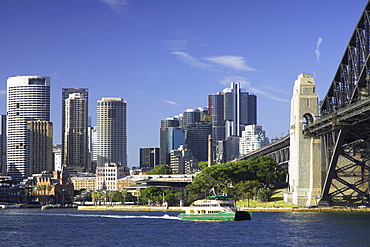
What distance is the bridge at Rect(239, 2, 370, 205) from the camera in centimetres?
13275

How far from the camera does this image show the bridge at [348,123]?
132750 millimetres

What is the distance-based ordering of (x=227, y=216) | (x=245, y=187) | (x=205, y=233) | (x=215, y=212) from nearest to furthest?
(x=205, y=233), (x=227, y=216), (x=215, y=212), (x=245, y=187)

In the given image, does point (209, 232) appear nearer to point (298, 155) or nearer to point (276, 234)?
point (276, 234)

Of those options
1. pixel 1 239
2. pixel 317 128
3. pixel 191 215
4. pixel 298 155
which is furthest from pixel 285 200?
pixel 1 239

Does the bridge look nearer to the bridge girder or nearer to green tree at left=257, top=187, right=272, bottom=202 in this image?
the bridge girder

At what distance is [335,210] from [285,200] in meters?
23.2

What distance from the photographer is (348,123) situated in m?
133

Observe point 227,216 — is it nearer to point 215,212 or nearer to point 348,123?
point 215,212

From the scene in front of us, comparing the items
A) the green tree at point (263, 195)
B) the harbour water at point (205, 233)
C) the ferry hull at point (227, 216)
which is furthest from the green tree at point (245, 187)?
the ferry hull at point (227, 216)

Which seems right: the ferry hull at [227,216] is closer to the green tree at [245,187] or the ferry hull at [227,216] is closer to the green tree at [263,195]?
the green tree at [263,195]

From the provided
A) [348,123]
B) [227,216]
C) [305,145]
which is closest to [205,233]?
[227,216]

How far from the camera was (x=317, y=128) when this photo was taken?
14775 cm

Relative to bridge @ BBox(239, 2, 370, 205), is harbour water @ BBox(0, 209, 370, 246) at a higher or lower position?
lower

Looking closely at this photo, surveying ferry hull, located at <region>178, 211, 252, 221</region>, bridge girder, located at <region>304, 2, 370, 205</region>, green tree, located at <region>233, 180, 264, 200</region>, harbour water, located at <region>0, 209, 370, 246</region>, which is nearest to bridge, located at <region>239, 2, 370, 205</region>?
bridge girder, located at <region>304, 2, 370, 205</region>
